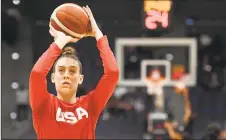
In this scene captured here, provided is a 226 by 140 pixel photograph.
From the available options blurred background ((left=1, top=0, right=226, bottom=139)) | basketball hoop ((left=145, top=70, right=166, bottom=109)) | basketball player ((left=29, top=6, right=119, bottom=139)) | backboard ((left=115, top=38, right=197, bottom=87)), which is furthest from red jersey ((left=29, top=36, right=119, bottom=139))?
basketball hoop ((left=145, top=70, right=166, bottom=109))

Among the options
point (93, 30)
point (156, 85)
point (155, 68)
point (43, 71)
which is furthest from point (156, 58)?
point (43, 71)

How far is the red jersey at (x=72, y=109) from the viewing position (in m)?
1.47

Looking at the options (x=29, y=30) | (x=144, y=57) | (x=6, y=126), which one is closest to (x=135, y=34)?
(x=144, y=57)

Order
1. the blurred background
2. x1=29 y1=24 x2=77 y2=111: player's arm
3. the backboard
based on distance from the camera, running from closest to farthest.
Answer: x1=29 y1=24 x2=77 y2=111: player's arm → the blurred background → the backboard

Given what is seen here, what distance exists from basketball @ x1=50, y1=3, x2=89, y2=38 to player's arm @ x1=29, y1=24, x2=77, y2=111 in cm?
3

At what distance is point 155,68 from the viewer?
10.1ft

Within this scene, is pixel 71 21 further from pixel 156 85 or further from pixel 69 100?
pixel 156 85

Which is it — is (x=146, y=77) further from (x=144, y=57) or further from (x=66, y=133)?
(x=66, y=133)

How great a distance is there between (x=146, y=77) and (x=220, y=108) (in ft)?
1.93

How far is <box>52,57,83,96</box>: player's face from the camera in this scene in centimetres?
150

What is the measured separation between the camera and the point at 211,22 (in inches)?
116

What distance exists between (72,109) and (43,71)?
0.18m

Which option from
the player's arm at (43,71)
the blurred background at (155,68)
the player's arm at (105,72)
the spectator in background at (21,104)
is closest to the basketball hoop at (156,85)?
the blurred background at (155,68)

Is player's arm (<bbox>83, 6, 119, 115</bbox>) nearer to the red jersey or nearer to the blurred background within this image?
the red jersey
